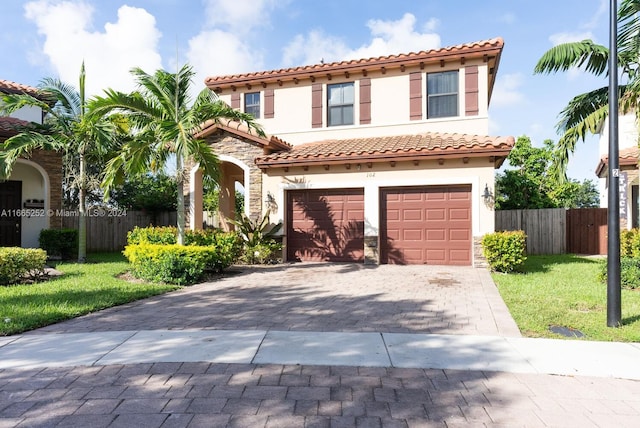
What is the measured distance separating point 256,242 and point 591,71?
11211 mm

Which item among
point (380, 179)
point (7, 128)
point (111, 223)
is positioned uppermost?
point (7, 128)

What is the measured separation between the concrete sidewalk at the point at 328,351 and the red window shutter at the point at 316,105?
11.4 meters

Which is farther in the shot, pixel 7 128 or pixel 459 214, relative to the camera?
pixel 7 128

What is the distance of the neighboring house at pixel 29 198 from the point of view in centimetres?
1298

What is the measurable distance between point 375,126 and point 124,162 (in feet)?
29.5

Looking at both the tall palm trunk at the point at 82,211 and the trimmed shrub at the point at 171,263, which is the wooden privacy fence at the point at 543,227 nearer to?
the trimmed shrub at the point at 171,263

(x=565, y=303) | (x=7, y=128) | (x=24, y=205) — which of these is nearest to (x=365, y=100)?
(x=565, y=303)

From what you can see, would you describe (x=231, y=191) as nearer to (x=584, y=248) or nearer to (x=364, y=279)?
(x=364, y=279)

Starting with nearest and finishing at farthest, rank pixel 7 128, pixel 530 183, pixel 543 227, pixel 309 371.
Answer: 1. pixel 309 371
2. pixel 7 128
3. pixel 543 227
4. pixel 530 183

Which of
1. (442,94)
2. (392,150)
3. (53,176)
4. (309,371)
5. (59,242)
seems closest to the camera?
(309,371)

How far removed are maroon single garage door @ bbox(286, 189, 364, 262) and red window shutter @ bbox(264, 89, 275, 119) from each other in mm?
4243

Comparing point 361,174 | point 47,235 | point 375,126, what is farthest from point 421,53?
point 47,235

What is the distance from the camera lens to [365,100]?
14742 mm

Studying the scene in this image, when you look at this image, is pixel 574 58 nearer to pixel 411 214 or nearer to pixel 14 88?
pixel 411 214
